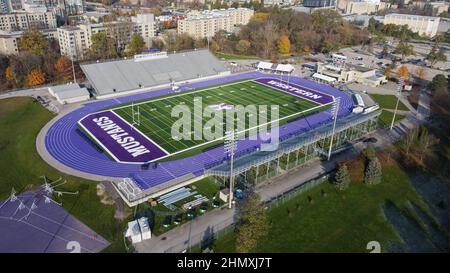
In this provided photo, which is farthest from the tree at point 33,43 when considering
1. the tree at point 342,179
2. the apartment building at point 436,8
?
the apartment building at point 436,8

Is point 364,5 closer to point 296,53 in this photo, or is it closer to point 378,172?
Result: point 296,53

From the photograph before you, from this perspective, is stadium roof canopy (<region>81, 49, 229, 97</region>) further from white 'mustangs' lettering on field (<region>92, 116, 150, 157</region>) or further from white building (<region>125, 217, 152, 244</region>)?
white building (<region>125, 217, 152, 244</region>)

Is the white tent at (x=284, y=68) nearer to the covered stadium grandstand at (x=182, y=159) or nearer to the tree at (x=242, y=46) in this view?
the tree at (x=242, y=46)

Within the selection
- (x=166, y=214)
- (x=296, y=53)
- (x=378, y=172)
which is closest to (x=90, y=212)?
(x=166, y=214)

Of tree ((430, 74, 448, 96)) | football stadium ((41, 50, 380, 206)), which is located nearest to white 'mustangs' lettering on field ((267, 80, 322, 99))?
football stadium ((41, 50, 380, 206))

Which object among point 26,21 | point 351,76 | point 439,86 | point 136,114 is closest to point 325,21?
point 351,76

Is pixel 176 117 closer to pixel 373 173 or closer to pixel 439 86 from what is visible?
pixel 373 173
